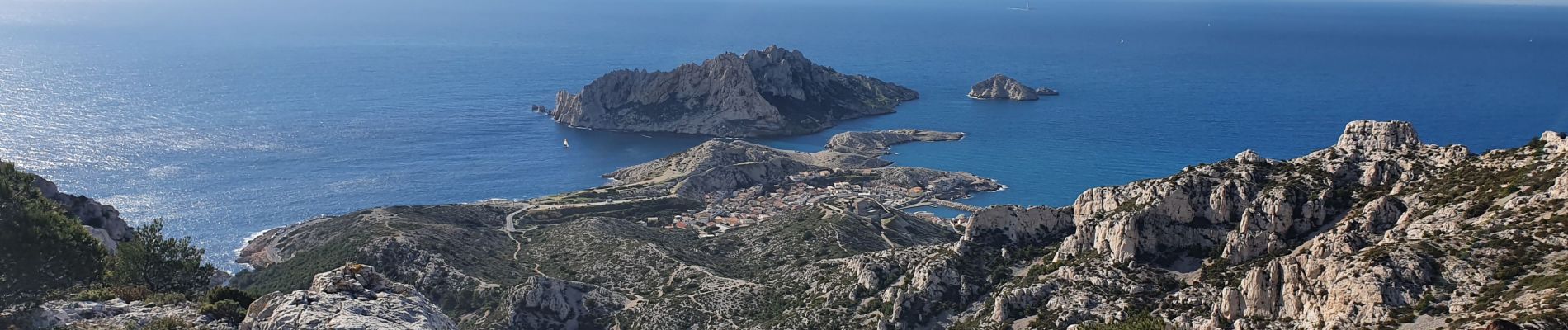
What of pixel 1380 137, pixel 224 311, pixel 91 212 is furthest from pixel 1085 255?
pixel 91 212

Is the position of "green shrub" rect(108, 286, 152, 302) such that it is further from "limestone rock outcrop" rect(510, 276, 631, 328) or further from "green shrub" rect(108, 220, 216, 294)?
"limestone rock outcrop" rect(510, 276, 631, 328)

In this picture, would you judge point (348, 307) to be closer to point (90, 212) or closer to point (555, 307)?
point (555, 307)

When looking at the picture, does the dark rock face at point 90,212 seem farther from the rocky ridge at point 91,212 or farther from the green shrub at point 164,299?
the green shrub at point 164,299

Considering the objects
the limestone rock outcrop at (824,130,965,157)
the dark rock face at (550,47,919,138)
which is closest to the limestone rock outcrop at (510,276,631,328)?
the limestone rock outcrop at (824,130,965,157)

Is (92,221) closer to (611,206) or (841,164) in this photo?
(611,206)

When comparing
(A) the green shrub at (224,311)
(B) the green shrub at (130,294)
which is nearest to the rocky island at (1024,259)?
(B) the green shrub at (130,294)

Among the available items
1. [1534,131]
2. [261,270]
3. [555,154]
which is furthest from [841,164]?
[1534,131]
